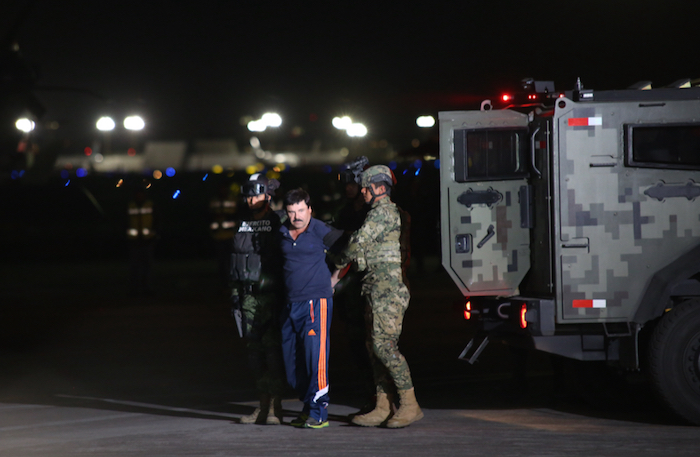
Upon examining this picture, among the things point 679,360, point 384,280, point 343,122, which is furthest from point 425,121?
point 343,122

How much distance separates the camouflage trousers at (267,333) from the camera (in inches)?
266

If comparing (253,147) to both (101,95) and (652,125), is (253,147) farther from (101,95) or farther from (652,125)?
(652,125)

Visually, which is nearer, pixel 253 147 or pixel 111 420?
pixel 111 420

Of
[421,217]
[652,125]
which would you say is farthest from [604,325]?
[421,217]

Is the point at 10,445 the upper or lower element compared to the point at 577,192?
lower

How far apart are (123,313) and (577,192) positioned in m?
9.39

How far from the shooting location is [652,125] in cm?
642

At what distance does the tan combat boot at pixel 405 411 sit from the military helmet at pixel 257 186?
1.89 metres

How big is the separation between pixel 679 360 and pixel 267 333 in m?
3.09

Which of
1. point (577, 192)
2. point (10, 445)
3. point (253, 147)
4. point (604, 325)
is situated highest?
point (253, 147)

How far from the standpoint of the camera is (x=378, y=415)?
668 cm

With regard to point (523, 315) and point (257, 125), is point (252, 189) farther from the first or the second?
point (257, 125)

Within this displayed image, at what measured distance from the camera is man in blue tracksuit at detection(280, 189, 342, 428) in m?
6.48

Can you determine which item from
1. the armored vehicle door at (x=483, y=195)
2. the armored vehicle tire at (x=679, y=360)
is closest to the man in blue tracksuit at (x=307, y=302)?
the armored vehicle door at (x=483, y=195)
